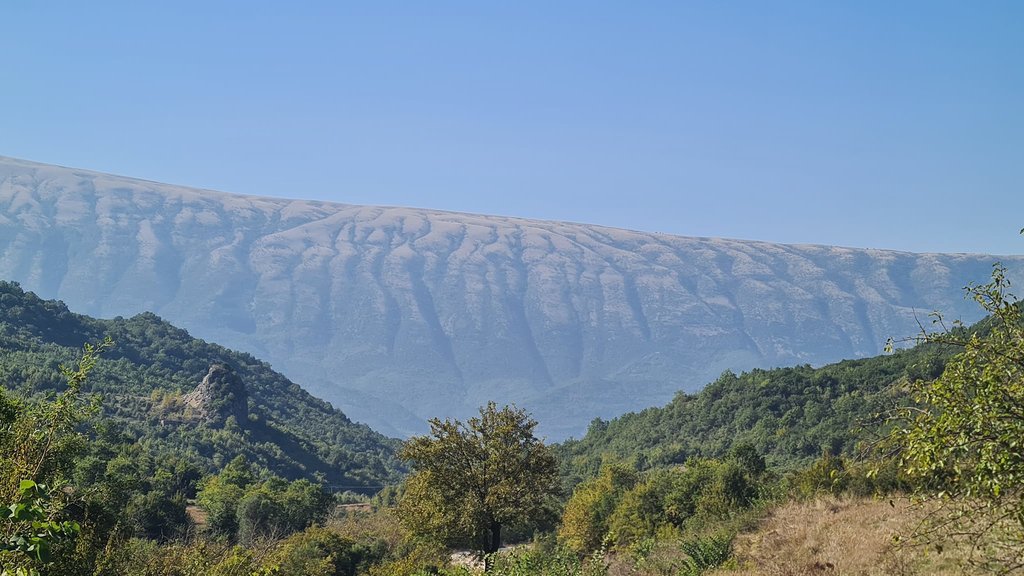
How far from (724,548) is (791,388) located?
74.2 metres

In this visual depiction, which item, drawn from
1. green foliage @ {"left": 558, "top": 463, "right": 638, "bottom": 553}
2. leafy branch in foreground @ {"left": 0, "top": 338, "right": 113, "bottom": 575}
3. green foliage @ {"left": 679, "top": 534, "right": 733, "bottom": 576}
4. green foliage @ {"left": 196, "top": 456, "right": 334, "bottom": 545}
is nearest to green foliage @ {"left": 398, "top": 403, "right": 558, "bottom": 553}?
green foliage @ {"left": 558, "top": 463, "right": 638, "bottom": 553}

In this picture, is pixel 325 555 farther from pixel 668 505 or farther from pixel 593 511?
pixel 668 505

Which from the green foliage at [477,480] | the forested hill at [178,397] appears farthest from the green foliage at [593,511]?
the forested hill at [178,397]

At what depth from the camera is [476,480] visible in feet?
107

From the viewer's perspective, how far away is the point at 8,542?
4.66m

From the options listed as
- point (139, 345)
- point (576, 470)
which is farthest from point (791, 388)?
point (139, 345)

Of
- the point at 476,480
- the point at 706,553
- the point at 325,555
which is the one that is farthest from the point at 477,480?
the point at 706,553

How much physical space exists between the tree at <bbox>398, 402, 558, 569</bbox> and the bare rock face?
74.2 metres

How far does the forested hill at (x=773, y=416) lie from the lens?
70625 millimetres

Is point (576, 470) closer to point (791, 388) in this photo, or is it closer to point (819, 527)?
point (791, 388)

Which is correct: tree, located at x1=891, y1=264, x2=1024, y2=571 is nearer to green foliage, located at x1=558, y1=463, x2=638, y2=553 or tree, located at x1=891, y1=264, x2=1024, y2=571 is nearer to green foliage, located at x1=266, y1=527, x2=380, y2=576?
green foliage, located at x1=266, y1=527, x2=380, y2=576

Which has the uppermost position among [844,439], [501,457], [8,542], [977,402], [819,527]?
[977,402]

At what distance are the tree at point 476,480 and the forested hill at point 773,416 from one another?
3904 centimetres

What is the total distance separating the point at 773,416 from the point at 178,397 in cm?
7974
